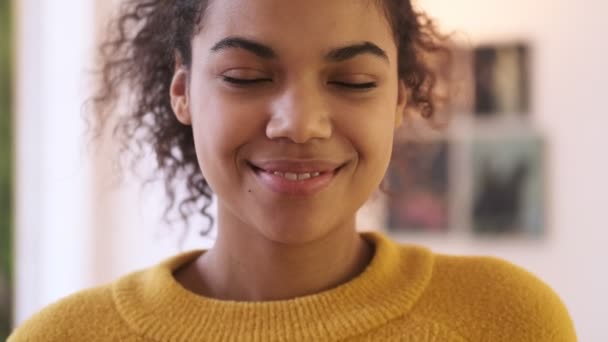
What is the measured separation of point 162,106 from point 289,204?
1.35 ft

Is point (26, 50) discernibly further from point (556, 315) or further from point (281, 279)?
point (556, 315)

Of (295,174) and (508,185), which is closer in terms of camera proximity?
(295,174)

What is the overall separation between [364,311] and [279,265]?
0.13 meters

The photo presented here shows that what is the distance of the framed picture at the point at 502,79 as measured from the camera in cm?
185

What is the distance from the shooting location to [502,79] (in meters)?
1.87

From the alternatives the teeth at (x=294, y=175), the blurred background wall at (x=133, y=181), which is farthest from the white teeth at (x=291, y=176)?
the blurred background wall at (x=133, y=181)

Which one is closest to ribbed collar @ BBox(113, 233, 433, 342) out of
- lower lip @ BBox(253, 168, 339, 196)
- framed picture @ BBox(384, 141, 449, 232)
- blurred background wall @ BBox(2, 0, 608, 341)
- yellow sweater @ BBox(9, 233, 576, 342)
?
yellow sweater @ BBox(9, 233, 576, 342)

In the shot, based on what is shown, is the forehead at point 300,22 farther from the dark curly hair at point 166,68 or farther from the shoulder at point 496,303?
the shoulder at point 496,303

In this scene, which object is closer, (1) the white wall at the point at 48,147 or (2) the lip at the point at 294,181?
(2) the lip at the point at 294,181

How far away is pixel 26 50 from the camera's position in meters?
1.65

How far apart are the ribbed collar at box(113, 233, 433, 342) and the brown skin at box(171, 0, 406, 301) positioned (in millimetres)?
51

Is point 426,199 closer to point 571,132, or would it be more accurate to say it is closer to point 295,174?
point 571,132

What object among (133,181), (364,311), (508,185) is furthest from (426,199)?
(364,311)

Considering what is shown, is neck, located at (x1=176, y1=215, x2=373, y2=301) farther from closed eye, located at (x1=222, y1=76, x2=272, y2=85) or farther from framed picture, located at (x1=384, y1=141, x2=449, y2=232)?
framed picture, located at (x1=384, y1=141, x2=449, y2=232)
